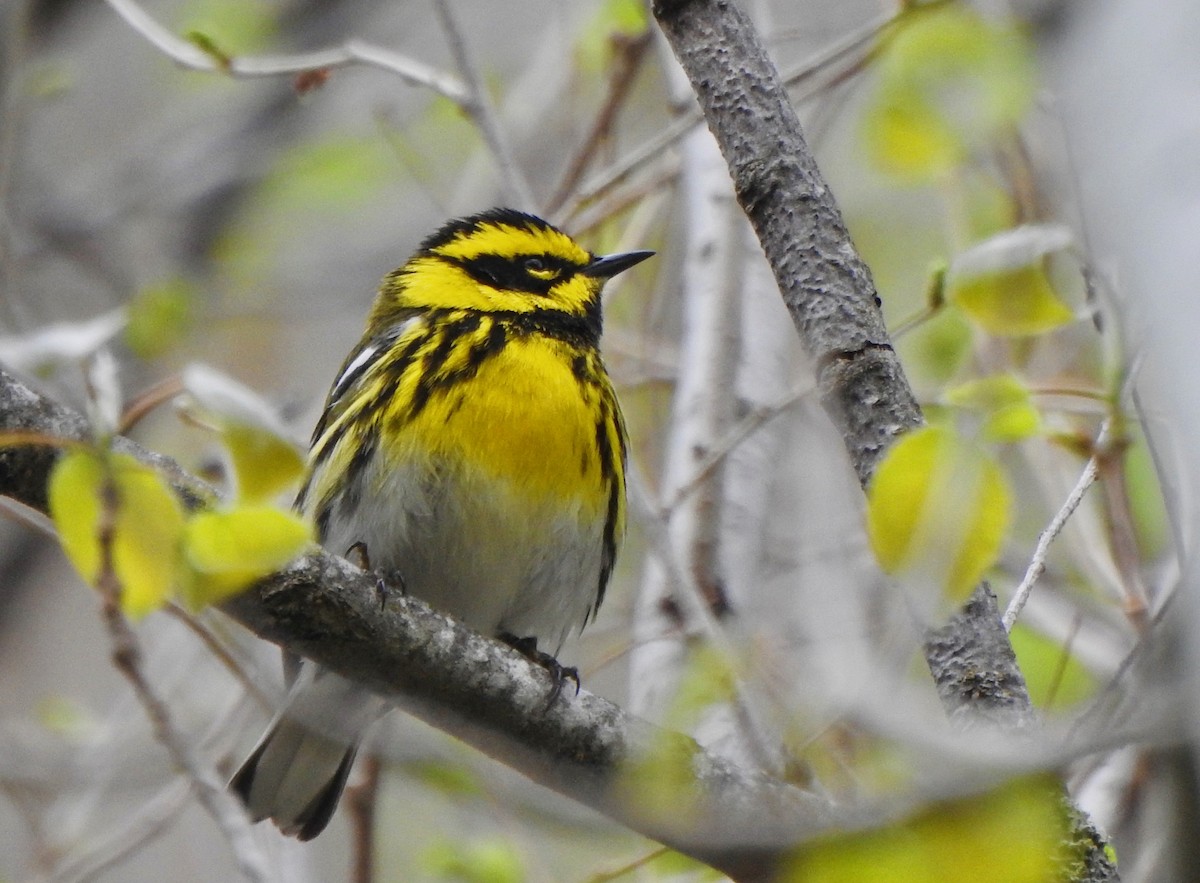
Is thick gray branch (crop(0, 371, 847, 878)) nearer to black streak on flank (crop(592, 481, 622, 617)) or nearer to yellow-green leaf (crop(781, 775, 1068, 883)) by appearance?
yellow-green leaf (crop(781, 775, 1068, 883))

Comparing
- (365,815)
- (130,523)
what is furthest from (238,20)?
(130,523)

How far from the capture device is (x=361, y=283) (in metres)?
7.36

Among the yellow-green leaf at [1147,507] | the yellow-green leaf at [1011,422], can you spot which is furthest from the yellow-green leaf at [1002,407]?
the yellow-green leaf at [1147,507]

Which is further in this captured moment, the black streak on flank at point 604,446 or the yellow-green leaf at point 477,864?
the black streak on flank at point 604,446

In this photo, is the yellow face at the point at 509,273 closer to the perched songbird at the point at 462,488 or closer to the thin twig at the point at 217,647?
the perched songbird at the point at 462,488

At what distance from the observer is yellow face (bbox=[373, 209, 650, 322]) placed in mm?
Result: 4559

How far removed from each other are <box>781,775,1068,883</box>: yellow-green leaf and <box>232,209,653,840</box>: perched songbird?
2.37 m

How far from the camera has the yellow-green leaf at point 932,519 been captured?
177 centimetres

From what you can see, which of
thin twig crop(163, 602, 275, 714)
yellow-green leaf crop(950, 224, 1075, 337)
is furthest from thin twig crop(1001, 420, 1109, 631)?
thin twig crop(163, 602, 275, 714)

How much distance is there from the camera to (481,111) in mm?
3717

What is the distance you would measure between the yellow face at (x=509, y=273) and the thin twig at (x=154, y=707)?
2.04m

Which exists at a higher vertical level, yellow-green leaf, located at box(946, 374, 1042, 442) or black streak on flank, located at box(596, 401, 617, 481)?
black streak on flank, located at box(596, 401, 617, 481)

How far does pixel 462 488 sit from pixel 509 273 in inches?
39.5

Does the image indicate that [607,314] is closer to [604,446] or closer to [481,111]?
[604,446]
